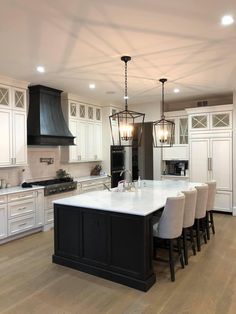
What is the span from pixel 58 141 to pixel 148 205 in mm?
3088

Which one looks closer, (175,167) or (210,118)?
(210,118)

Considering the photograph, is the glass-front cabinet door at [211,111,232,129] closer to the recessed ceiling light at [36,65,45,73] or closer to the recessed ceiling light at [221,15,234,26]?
the recessed ceiling light at [221,15,234,26]

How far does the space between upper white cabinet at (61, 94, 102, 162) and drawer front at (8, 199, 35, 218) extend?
1.69 m

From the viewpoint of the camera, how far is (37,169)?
5863 mm

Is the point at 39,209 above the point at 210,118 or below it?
below

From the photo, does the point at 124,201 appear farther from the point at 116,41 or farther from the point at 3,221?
the point at 3,221

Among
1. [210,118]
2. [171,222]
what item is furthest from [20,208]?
[210,118]

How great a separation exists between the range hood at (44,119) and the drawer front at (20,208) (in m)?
1.25

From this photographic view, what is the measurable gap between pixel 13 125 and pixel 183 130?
14.6 ft

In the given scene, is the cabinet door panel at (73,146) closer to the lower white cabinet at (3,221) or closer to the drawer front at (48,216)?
the drawer front at (48,216)

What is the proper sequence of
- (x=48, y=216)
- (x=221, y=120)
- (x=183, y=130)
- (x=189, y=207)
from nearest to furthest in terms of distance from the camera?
(x=189, y=207) < (x=48, y=216) < (x=221, y=120) < (x=183, y=130)

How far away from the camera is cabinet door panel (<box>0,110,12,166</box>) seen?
4746mm

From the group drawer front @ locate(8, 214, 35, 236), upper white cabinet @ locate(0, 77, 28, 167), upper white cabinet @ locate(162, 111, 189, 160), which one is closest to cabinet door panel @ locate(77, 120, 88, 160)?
upper white cabinet @ locate(0, 77, 28, 167)

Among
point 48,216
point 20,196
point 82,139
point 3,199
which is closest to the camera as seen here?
point 3,199
